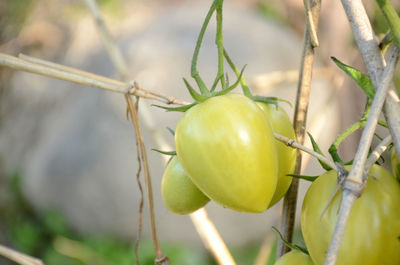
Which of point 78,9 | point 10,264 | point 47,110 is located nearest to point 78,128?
point 47,110

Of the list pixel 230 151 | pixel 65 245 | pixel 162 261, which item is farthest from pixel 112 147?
pixel 230 151

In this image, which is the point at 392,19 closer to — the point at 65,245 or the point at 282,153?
the point at 282,153

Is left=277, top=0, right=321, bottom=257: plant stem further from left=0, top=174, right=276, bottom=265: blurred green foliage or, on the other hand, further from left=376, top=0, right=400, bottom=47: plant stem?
left=0, top=174, right=276, bottom=265: blurred green foliage

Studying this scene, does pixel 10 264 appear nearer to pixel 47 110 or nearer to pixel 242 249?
pixel 47 110

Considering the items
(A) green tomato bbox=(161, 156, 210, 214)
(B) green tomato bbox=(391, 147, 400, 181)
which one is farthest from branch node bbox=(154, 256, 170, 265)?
(B) green tomato bbox=(391, 147, 400, 181)

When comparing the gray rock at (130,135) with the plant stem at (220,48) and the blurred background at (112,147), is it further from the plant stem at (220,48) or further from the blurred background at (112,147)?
the plant stem at (220,48)

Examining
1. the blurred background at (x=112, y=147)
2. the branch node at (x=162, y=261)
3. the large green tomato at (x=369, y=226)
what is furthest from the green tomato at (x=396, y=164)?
the blurred background at (x=112, y=147)

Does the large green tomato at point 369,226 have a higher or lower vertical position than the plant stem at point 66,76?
lower
